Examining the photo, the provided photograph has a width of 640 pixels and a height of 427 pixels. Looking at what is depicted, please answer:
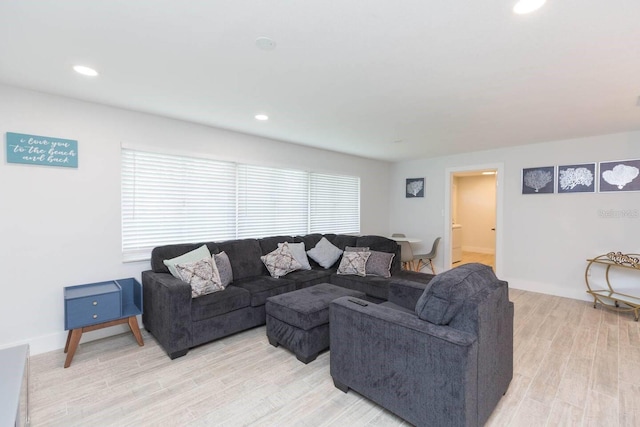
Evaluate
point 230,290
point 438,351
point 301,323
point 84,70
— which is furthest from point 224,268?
point 438,351

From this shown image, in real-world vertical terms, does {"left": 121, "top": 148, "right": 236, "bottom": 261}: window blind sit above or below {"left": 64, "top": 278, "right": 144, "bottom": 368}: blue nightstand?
above

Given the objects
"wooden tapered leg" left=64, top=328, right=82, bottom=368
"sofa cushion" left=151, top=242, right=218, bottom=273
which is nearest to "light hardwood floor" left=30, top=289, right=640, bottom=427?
"wooden tapered leg" left=64, top=328, right=82, bottom=368

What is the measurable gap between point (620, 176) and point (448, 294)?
14.3 ft

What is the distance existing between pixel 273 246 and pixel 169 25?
2934 mm

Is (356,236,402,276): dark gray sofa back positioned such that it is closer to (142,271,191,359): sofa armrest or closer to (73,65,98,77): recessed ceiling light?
(142,271,191,359): sofa armrest

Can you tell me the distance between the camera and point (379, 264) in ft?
13.1

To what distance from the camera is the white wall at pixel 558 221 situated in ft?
13.6

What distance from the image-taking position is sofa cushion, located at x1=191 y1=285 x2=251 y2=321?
9.26 ft

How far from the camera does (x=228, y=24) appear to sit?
1.72m

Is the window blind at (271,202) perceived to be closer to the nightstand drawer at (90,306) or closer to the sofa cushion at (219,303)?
the sofa cushion at (219,303)

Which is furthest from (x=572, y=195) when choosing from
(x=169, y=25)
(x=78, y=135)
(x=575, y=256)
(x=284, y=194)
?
(x=78, y=135)

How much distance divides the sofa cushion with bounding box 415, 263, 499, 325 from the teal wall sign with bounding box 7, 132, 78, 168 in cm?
346

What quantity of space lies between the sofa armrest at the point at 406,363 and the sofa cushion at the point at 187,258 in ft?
5.91

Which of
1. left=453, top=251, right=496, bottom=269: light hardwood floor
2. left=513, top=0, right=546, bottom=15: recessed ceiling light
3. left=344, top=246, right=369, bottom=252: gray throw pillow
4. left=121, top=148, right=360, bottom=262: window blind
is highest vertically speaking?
left=513, top=0, right=546, bottom=15: recessed ceiling light
